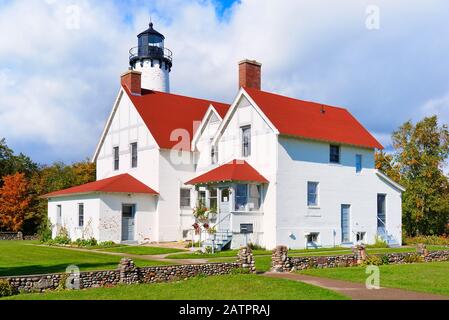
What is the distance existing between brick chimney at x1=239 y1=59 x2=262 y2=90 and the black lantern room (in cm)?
1152

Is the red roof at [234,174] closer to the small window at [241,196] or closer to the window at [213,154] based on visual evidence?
the small window at [241,196]

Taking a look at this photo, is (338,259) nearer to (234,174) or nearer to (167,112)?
(234,174)

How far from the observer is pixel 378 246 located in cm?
3231

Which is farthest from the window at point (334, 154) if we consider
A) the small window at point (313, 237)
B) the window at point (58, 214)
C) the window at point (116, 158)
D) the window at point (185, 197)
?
the window at point (58, 214)

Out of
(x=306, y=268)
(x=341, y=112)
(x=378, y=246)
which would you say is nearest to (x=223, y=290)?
(x=306, y=268)

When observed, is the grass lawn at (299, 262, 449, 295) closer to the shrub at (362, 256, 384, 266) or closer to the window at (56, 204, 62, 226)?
the shrub at (362, 256, 384, 266)

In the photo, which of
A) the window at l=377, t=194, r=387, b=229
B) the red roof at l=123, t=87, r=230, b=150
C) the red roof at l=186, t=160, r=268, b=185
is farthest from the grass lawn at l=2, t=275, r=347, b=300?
the window at l=377, t=194, r=387, b=229

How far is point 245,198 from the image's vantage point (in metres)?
29.3

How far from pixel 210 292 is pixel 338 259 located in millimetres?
8642

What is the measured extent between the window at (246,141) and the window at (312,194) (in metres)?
3.86

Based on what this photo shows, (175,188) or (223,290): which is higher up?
(175,188)

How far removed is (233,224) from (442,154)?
1963cm

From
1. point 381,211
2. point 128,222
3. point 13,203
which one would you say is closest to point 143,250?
point 128,222
